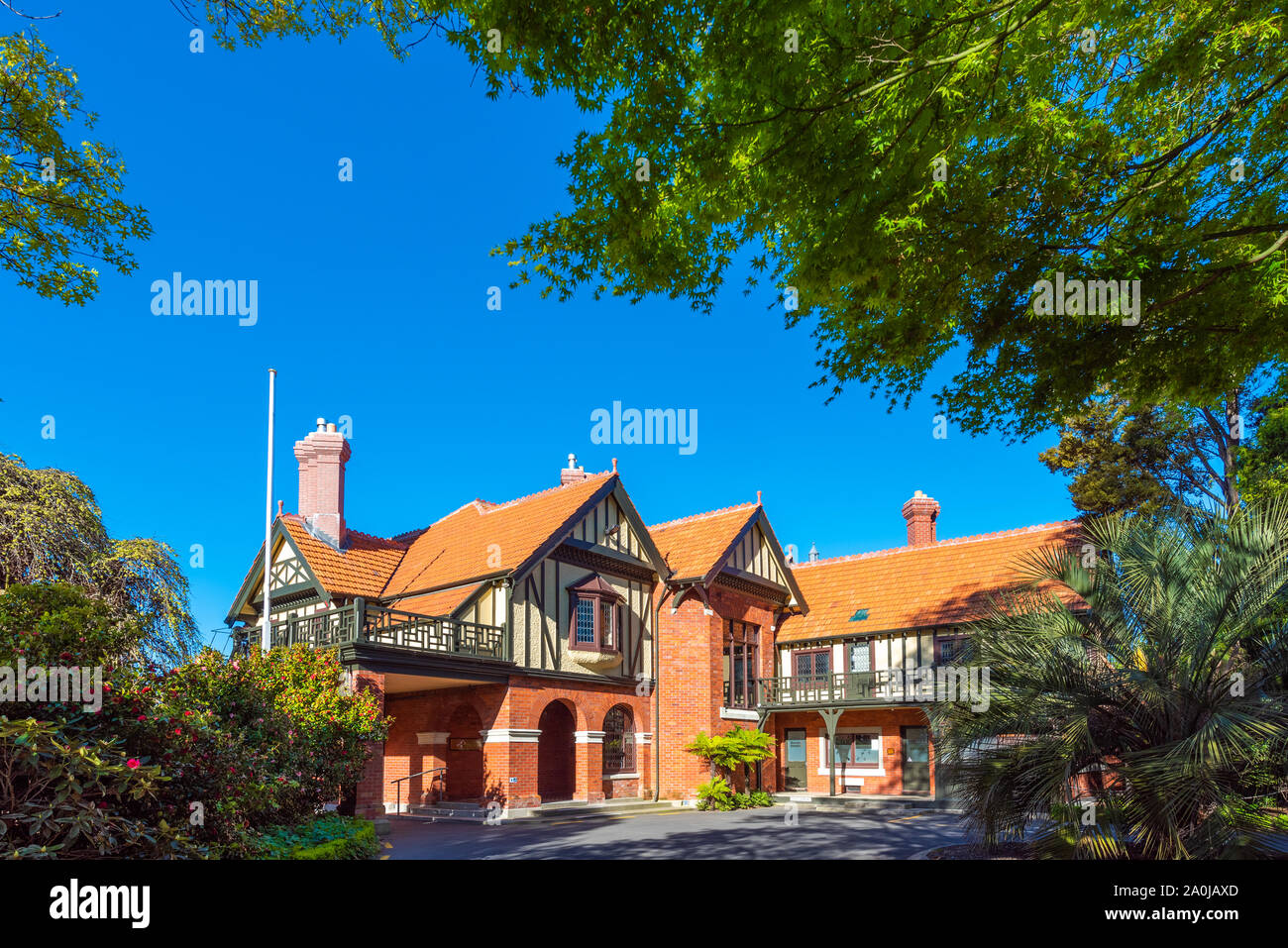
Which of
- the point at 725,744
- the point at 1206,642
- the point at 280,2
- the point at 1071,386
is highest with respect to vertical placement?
the point at 280,2

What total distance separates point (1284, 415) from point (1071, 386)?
48.2 ft

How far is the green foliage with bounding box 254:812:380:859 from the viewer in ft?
35.5

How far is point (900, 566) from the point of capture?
2955 cm

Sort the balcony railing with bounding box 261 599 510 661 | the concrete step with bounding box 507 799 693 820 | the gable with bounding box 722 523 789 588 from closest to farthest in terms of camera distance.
Answer: the balcony railing with bounding box 261 599 510 661
the concrete step with bounding box 507 799 693 820
the gable with bounding box 722 523 789 588

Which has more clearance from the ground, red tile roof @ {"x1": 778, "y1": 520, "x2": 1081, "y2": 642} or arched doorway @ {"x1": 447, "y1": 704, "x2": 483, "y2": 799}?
red tile roof @ {"x1": 778, "y1": 520, "x2": 1081, "y2": 642}

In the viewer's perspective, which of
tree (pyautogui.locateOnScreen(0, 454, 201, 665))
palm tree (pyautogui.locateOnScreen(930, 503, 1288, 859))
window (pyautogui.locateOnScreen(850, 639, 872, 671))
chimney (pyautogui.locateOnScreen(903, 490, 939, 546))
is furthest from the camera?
chimney (pyautogui.locateOnScreen(903, 490, 939, 546))

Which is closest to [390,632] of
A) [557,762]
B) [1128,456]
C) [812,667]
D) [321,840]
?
[321,840]

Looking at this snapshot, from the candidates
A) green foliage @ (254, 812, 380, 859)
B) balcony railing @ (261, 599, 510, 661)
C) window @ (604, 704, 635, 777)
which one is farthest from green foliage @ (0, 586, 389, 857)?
window @ (604, 704, 635, 777)

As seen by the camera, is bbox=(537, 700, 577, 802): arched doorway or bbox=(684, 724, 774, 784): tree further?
bbox=(537, 700, 577, 802): arched doorway

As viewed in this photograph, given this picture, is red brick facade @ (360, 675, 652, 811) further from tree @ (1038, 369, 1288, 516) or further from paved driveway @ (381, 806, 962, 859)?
tree @ (1038, 369, 1288, 516)

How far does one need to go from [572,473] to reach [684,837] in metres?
15.3

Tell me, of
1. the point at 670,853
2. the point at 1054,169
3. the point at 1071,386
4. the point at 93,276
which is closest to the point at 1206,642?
the point at 1071,386

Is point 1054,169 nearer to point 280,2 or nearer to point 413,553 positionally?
point 280,2

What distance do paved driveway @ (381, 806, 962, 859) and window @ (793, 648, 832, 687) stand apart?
19.1ft
